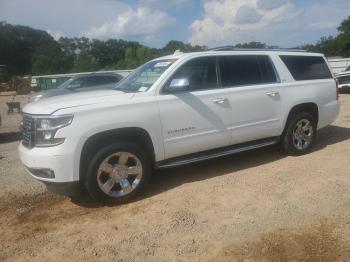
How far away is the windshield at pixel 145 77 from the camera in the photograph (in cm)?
528

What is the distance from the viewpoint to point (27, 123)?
186 inches

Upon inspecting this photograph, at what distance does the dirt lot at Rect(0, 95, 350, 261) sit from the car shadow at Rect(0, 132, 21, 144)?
4228 millimetres

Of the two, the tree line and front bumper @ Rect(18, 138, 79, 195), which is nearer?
front bumper @ Rect(18, 138, 79, 195)

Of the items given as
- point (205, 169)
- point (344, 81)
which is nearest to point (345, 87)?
point (344, 81)

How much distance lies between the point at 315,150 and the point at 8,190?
5.29 m

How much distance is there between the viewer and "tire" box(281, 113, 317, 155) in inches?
252

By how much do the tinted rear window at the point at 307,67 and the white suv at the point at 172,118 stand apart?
0.06ft

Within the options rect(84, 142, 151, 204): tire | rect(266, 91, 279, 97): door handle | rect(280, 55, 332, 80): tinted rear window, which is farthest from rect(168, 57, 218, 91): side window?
rect(280, 55, 332, 80): tinted rear window

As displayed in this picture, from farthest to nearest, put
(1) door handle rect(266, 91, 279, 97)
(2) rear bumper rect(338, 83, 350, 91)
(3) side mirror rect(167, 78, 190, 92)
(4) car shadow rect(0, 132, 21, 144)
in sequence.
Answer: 1. (2) rear bumper rect(338, 83, 350, 91)
2. (4) car shadow rect(0, 132, 21, 144)
3. (1) door handle rect(266, 91, 279, 97)
4. (3) side mirror rect(167, 78, 190, 92)

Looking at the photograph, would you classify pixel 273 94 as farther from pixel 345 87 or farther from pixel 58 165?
pixel 345 87

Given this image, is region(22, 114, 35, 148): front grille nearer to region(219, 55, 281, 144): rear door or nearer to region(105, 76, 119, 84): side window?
region(219, 55, 281, 144): rear door

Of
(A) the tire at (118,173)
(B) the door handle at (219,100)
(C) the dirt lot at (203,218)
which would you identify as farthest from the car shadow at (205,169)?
(B) the door handle at (219,100)

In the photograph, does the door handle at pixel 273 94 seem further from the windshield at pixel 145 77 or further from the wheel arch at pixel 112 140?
the wheel arch at pixel 112 140

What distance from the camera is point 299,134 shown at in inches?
259
